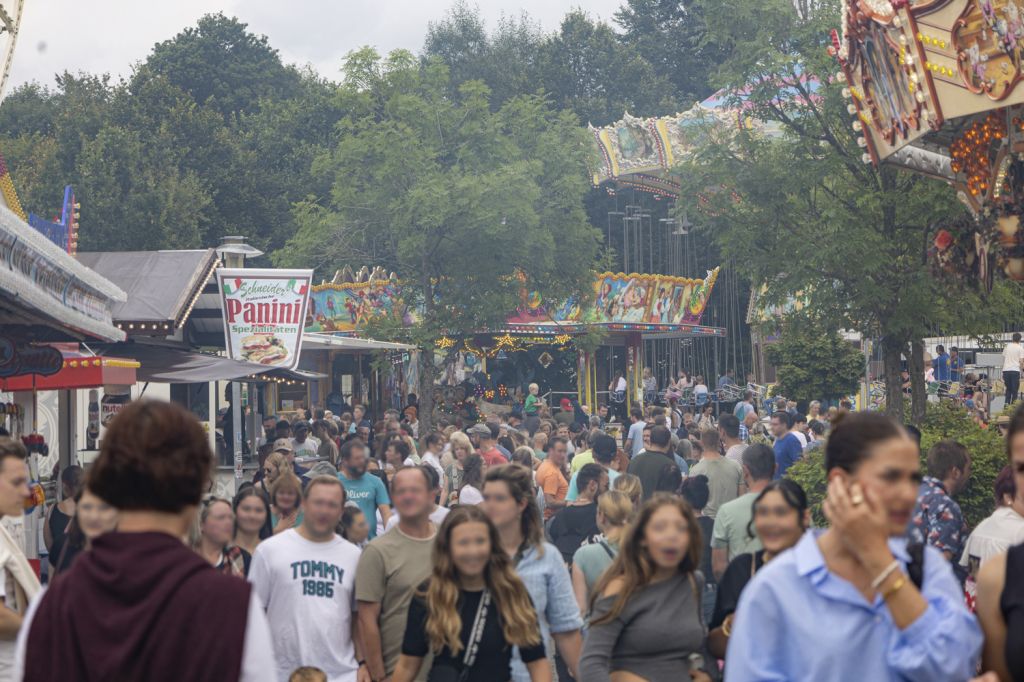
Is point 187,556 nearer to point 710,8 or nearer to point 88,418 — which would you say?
point 710,8

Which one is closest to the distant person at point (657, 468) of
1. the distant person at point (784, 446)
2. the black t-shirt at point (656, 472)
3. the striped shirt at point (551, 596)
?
the black t-shirt at point (656, 472)

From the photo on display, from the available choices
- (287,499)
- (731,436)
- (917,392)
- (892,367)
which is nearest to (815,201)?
(892,367)

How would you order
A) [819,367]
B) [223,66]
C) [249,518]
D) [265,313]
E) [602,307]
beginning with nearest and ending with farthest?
[249,518]
[265,313]
[819,367]
[602,307]
[223,66]

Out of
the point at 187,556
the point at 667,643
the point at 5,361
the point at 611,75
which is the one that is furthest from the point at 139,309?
the point at 611,75

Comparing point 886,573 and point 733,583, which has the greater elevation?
point 886,573

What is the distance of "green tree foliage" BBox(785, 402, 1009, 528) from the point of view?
34.5 ft

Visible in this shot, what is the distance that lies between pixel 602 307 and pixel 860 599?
1438 inches

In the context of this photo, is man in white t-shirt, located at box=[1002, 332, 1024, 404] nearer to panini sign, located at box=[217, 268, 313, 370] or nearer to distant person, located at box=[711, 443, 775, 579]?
panini sign, located at box=[217, 268, 313, 370]

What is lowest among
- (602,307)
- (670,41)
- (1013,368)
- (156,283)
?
(1013,368)

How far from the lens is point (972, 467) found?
35.3 ft

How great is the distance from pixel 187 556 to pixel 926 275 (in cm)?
1526

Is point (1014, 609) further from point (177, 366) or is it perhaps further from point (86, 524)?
point (177, 366)

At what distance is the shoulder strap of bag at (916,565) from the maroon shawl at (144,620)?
150 centimetres

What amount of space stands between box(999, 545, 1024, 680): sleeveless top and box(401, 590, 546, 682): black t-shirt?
2.19 m
